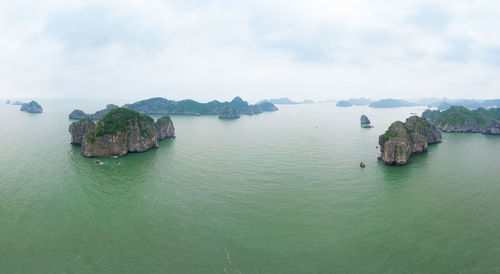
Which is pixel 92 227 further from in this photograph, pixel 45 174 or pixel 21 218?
pixel 45 174

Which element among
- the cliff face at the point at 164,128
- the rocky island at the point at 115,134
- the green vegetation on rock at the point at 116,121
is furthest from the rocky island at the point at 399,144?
the cliff face at the point at 164,128

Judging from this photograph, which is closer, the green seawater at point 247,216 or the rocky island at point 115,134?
the green seawater at point 247,216

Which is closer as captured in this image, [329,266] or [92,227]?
[329,266]

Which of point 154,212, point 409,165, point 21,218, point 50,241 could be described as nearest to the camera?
point 50,241

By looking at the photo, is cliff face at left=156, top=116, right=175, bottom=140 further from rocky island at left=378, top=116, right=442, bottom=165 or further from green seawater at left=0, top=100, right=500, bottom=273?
rocky island at left=378, top=116, right=442, bottom=165

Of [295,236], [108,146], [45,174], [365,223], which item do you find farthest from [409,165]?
[45,174]

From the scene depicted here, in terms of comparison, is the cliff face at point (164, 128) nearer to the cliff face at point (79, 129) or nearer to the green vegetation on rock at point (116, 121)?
the green vegetation on rock at point (116, 121)

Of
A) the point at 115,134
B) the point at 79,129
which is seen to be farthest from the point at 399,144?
the point at 79,129
